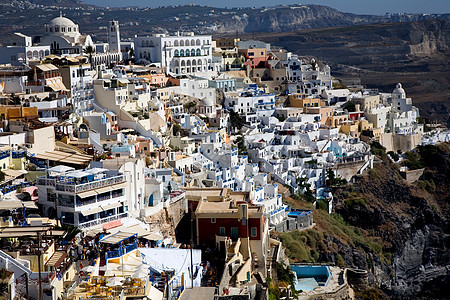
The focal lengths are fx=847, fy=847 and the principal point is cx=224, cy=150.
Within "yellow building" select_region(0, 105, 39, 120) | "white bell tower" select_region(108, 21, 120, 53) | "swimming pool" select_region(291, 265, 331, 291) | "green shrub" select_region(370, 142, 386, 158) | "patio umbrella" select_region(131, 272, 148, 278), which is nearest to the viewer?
"patio umbrella" select_region(131, 272, 148, 278)

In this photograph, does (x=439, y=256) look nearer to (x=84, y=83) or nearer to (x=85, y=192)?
(x=84, y=83)

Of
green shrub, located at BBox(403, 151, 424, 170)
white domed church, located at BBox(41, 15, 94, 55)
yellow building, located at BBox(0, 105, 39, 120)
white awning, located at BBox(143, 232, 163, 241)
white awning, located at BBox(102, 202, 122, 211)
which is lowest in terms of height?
green shrub, located at BBox(403, 151, 424, 170)

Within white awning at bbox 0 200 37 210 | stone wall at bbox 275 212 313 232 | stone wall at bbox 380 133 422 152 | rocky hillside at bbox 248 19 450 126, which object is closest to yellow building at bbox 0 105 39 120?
white awning at bbox 0 200 37 210

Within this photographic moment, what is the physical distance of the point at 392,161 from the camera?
47094mm

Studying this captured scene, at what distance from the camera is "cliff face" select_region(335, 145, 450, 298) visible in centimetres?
3966

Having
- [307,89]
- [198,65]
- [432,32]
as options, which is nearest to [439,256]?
[307,89]

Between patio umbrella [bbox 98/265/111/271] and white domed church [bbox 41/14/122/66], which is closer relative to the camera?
patio umbrella [bbox 98/265/111/271]

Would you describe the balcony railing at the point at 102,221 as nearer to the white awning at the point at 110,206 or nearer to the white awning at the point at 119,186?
the white awning at the point at 110,206

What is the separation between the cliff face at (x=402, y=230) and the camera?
39656 millimetres

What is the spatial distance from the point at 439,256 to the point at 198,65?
1750cm

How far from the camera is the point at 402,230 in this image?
42531mm

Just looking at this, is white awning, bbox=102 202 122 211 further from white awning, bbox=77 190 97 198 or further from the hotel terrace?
white awning, bbox=77 190 97 198

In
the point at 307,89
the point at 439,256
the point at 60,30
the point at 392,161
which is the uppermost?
the point at 60,30

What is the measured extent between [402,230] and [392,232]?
1.08 metres
